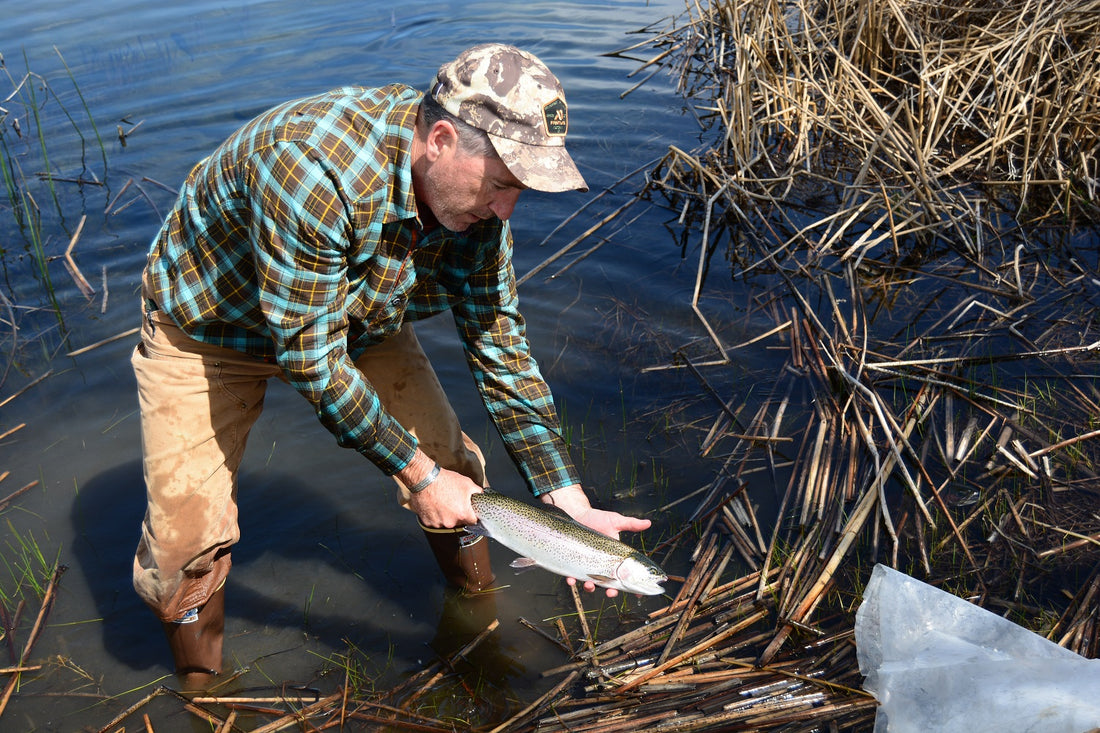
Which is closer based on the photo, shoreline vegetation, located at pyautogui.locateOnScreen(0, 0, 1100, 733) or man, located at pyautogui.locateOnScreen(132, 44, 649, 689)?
man, located at pyautogui.locateOnScreen(132, 44, 649, 689)

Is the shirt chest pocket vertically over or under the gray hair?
under

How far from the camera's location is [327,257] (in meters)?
2.84

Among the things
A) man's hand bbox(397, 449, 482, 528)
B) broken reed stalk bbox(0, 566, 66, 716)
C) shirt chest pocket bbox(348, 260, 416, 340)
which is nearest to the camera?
shirt chest pocket bbox(348, 260, 416, 340)

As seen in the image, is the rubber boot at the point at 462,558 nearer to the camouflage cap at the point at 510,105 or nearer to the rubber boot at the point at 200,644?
the rubber boot at the point at 200,644

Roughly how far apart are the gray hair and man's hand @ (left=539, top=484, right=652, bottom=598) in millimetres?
1494

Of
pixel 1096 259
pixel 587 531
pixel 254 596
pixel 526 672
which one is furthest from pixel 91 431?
pixel 1096 259

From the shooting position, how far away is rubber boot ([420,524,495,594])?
4258 millimetres

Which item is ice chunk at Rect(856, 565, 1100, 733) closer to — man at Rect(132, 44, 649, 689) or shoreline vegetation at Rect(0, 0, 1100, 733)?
shoreline vegetation at Rect(0, 0, 1100, 733)

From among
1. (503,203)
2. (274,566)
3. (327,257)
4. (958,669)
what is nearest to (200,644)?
(274,566)

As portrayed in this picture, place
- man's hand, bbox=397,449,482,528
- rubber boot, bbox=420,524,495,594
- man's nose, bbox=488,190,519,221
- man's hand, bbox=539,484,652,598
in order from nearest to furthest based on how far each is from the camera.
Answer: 1. man's nose, bbox=488,190,519,221
2. man's hand, bbox=397,449,482,528
3. man's hand, bbox=539,484,652,598
4. rubber boot, bbox=420,524,495,594

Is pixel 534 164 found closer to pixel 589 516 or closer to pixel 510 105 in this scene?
pixel 510 105

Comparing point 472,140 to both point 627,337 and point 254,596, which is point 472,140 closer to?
point 254,596

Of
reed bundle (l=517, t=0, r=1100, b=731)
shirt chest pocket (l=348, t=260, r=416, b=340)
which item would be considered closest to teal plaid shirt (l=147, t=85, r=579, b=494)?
shirt chest pocket (l=348, t=260, r=416, b=340)

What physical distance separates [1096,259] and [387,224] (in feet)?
19.5
